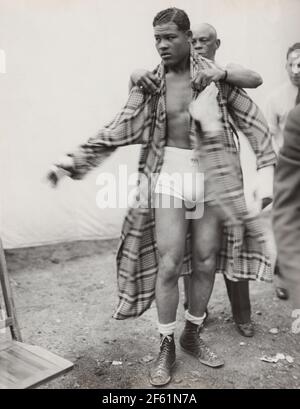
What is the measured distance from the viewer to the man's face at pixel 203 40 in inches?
92.0

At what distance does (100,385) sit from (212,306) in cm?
95

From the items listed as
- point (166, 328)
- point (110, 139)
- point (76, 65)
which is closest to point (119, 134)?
point (110, 139)

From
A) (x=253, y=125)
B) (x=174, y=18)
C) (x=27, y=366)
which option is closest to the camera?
(x=27, y=366)

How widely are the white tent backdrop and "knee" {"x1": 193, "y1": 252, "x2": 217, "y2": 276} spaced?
582 millimetres

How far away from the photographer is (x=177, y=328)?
267 cm

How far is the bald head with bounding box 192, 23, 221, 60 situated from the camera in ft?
7.66

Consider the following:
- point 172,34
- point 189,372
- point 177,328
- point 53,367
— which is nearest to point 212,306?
point 177,328

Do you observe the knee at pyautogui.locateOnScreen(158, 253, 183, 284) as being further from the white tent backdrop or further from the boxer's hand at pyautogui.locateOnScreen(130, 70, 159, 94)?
the boxer's hand at pyautogui.locateOnScreen(130, 70, 159, 94)

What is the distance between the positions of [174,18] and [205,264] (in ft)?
3.53

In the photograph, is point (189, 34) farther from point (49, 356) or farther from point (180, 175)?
point (49, 356)

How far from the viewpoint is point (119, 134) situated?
7.28ft

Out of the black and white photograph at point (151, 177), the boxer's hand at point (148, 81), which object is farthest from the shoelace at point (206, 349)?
the boxer's hand at point (148, 81)

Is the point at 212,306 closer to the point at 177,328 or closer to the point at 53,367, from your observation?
the point at 177,328
